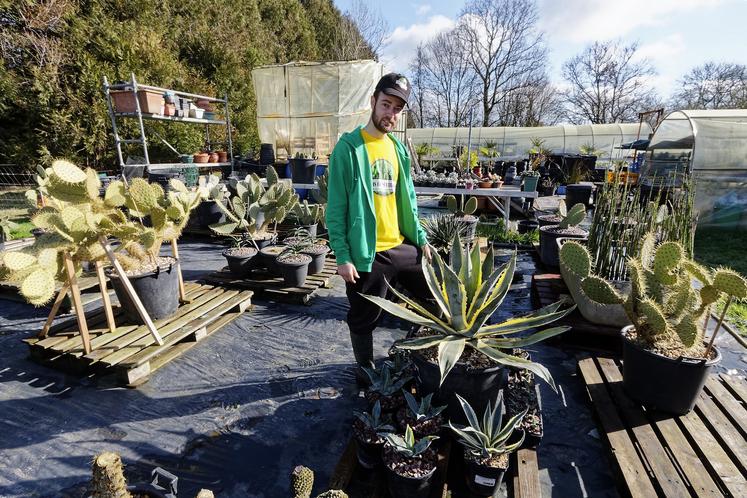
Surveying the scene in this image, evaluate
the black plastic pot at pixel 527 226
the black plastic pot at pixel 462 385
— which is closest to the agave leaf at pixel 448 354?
the black plastic pot at pixel 462 385

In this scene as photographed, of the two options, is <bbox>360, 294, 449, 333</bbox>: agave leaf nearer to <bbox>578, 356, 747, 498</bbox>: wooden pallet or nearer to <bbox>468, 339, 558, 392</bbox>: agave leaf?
<bbox>468, 339, 558, 392</bbox>: agave leaf

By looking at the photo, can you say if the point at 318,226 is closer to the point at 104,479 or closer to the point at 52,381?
the point at 52,381

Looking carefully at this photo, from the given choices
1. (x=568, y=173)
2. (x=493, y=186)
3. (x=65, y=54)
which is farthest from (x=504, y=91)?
(x=65, y=54)

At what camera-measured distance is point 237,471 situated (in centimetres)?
171

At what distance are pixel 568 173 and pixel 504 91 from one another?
1828cm

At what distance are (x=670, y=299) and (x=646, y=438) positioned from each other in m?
0.78

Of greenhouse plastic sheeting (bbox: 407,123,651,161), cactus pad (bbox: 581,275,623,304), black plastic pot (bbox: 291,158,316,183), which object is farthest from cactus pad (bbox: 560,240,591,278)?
greenhouse plastic sheeting (bbox: 407,123,651,161)

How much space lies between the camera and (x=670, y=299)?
81.2 inches

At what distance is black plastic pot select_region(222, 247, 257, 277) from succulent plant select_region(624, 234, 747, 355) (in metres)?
3.17

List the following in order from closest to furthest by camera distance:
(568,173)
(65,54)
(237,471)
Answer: (237,471) < (65,54) < (568,173)

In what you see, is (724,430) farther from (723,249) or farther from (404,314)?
(723,249)

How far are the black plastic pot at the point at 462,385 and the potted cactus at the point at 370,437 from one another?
0.27 m

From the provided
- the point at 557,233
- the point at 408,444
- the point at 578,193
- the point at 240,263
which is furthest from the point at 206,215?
the point at 578,193

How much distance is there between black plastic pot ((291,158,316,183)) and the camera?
7000 millimetres
